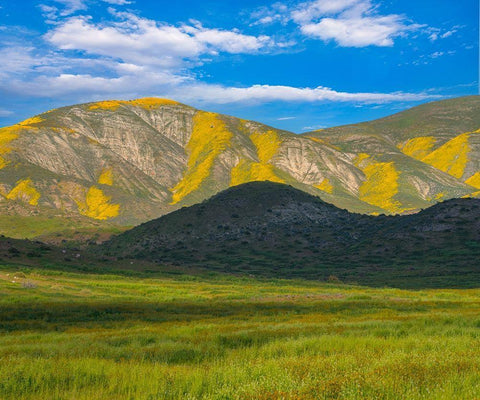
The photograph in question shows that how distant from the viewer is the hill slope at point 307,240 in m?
77.1

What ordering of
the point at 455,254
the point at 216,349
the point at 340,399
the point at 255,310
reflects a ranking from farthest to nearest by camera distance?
1. the point at 455,254
2. the point at 255,310
3. the point at 216,349
4. the point at 340,399

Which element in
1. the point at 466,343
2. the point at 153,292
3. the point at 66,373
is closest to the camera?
the point at 66,373

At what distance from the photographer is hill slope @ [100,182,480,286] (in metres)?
77.1

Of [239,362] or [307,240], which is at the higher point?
[239,362]

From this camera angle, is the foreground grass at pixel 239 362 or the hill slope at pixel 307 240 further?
the hill slope at pixel 307 240

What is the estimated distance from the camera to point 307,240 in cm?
10700

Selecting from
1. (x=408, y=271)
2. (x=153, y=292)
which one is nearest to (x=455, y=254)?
(x=408, y=271)

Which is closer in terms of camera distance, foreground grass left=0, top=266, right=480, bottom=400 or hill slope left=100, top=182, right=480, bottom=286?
foreground grass left=0, top=266, right=480, bottom=400

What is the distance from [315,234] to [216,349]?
99562 mm

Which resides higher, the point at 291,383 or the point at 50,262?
the point at 291,383

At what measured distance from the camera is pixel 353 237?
104 meters

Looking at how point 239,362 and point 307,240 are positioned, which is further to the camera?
point 307,240

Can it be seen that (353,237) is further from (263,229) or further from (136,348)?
(136,348)

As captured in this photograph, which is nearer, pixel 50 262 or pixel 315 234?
pixel 50 262
